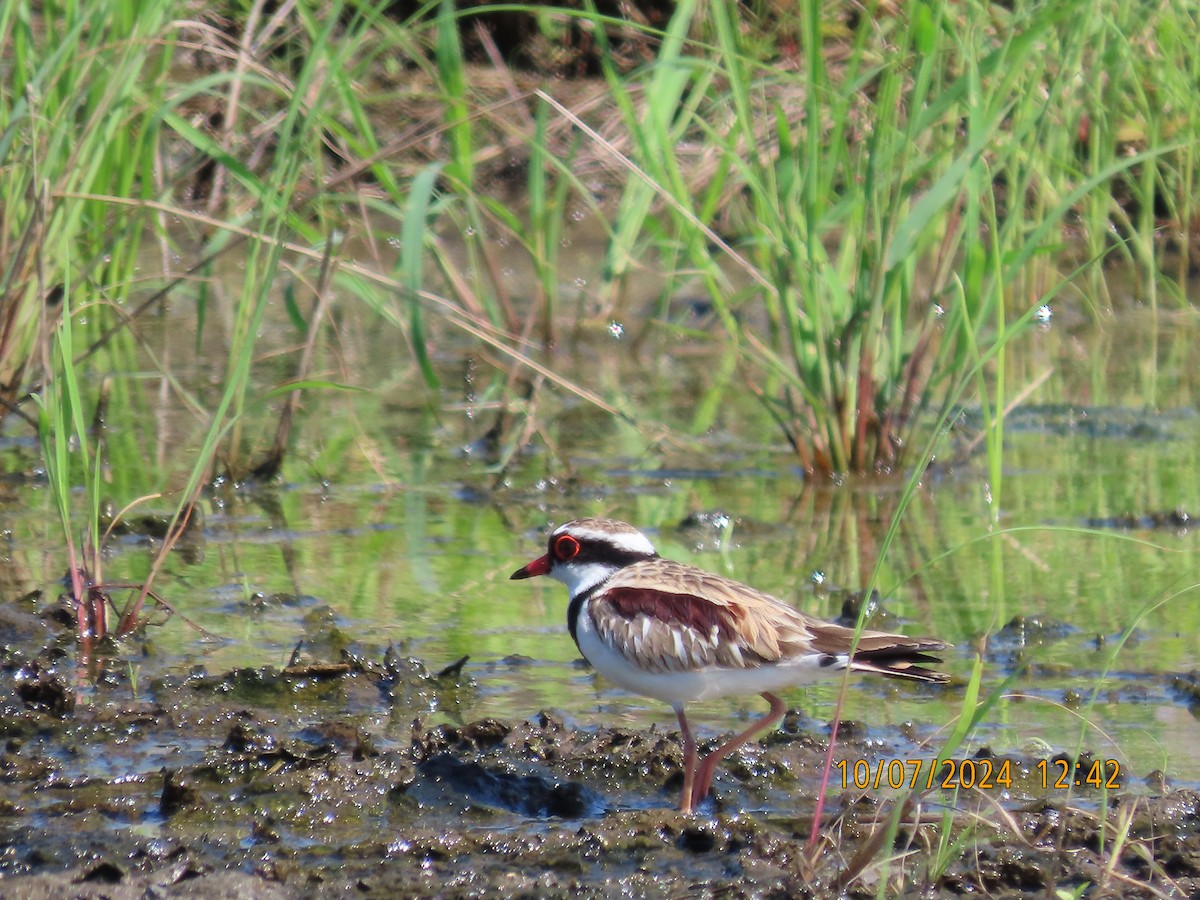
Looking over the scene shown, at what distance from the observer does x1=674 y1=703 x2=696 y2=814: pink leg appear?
3.95m

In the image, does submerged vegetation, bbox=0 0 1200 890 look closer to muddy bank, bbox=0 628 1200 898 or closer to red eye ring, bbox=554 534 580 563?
muddy bank, bbox=0 628 1200 898

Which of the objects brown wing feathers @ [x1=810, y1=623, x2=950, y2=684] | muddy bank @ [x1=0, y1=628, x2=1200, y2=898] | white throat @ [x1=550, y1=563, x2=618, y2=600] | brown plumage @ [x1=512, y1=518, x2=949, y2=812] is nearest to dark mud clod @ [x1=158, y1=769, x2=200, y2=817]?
muddy bank @ [x1=0, y1=628, x2=1200, y2=898]

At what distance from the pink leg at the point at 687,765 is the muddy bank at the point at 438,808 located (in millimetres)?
82

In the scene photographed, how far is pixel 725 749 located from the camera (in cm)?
409

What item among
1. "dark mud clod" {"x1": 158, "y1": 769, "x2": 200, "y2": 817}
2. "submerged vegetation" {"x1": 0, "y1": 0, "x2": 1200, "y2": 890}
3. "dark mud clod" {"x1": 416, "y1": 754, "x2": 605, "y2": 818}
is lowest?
"dark mud clod" {"x1": 416, "y1": 754, "x2": 605, "y2": 818}

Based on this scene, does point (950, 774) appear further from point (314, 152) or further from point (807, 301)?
point (314, 152)

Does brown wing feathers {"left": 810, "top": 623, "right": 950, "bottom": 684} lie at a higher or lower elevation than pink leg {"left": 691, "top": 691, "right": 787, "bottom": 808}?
higher

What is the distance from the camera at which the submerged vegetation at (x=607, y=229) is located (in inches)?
208

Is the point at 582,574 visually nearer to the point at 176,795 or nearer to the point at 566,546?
the point at 566,546

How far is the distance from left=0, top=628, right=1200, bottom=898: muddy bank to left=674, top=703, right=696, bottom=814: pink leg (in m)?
0.08

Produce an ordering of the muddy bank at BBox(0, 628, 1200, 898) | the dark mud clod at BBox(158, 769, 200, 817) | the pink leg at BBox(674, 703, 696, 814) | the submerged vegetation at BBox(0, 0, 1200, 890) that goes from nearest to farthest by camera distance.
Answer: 1. the muddy bank at BBox(0, 628, 1200, 898)
2. the dark mud clod at BBox(158, 769, 200, 817)
3. the pink leg at BBox(674, 703, 696, 814)
4. the submerged vegetation at BBox(0, 0, 1200, 890)

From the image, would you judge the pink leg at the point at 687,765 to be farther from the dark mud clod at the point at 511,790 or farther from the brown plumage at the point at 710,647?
the dark mud clod at the point at 511,790

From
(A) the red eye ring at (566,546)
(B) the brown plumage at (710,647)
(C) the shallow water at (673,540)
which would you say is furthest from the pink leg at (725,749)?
(A) the red eye ring at (566,546)

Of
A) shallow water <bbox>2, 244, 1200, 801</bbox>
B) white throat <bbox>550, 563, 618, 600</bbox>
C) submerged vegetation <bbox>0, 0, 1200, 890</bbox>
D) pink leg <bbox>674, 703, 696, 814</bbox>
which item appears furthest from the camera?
submerged vegetation <bbox>0, 0, 1200, 890</bbox>
